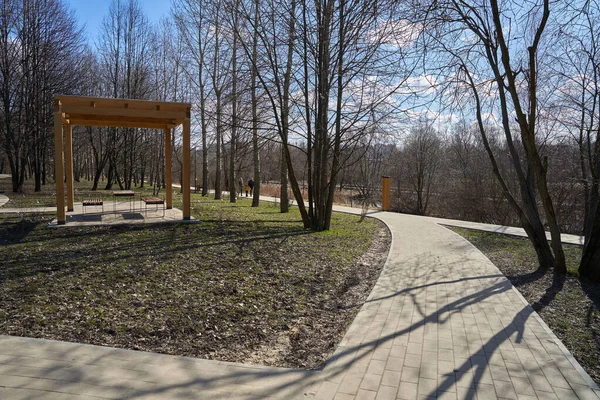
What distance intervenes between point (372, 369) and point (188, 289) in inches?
109

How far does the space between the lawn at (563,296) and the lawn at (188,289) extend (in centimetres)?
219

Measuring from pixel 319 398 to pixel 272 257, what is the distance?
175 inches

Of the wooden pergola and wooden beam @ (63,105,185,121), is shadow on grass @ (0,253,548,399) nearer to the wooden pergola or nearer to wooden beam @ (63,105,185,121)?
the wooden pergola

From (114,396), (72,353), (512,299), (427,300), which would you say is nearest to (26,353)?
(72,353)

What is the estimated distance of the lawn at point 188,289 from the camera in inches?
147

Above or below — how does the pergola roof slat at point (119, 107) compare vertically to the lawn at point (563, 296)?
above

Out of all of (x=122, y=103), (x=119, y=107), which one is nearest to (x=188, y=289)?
(x=122, y=103)

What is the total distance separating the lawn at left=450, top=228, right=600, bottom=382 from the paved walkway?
0.22m

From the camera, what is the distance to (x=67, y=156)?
10.3 m

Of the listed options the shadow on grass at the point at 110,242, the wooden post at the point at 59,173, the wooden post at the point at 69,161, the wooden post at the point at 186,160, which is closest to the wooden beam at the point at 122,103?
the wooden post at the point at 186,160

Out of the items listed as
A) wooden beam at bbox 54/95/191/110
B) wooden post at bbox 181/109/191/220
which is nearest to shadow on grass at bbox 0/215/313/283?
wooden post at bbox 181/109/191/220

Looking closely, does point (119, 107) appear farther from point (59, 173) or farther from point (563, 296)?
point (563, 296)

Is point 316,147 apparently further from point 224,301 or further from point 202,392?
point 202,392

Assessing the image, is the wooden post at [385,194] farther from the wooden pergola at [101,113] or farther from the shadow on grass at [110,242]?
the wooden pergola at [101,113]
